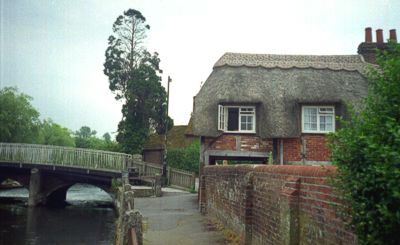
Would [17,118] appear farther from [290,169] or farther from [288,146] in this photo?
[290,169]

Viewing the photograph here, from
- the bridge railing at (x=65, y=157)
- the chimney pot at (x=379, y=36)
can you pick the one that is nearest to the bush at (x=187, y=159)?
the bridge railing at (x=65, y=157)

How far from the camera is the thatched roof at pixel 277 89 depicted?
18312 millimetres

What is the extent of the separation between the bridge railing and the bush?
15.0ft

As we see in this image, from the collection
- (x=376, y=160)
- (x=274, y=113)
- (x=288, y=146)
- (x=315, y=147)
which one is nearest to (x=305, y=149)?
(x=315, y=147)

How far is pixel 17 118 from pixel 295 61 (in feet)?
109

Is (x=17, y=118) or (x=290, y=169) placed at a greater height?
(x=17, y=118)

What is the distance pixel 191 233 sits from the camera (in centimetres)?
995

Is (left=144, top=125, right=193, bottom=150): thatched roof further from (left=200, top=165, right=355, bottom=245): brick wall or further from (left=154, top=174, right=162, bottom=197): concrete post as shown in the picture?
(left=200, top=165, right=355, bottom=245): brick wall

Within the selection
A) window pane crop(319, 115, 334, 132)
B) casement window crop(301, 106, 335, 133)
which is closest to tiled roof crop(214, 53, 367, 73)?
casement window crop(301, 106, 335, 133)

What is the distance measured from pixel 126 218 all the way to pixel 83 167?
904 inches

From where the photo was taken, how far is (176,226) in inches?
447

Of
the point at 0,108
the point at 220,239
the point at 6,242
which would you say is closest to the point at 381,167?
the point at 220,239

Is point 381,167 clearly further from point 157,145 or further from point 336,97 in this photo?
point 157,145

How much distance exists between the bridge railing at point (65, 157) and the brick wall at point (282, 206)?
64.5 feet
